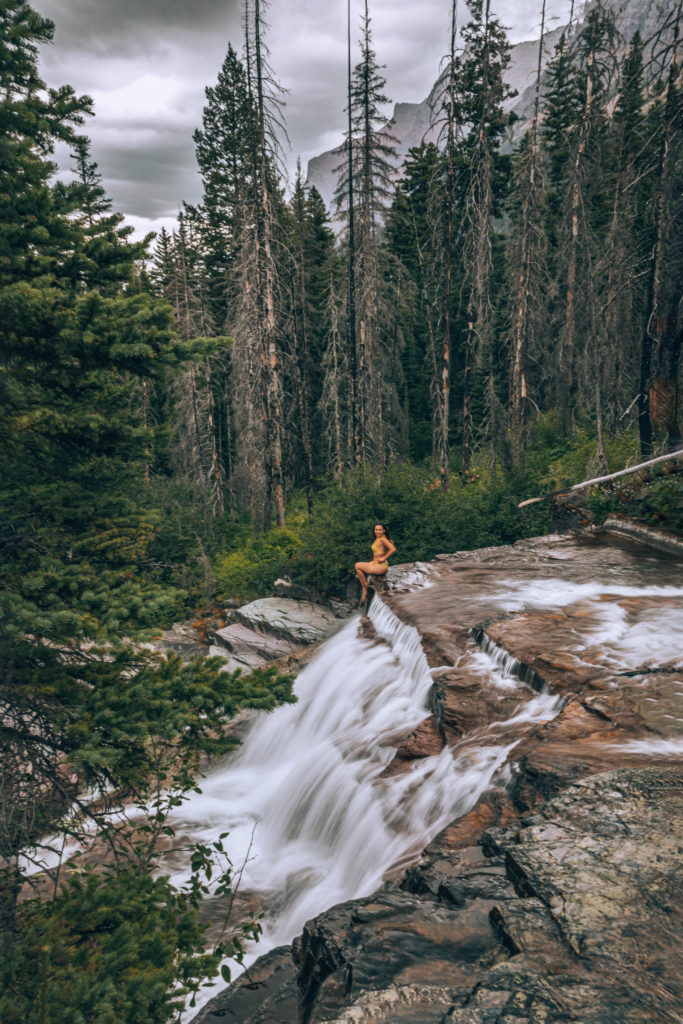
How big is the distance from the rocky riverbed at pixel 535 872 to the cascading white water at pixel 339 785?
28cm

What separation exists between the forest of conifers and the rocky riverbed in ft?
4.29

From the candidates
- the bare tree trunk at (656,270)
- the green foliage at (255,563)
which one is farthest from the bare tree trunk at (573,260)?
the green foliage at (255,563)

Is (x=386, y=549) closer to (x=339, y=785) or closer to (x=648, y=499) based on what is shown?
(x=339, y=785)

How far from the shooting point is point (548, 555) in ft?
36.5

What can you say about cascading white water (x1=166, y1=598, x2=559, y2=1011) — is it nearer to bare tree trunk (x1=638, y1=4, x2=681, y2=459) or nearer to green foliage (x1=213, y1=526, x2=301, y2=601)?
green foliage (x1=213, y1=526, x2=301, y2=601)

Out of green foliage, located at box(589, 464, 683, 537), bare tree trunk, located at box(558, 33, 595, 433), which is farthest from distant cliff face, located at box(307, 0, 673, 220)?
green foliage, located at box(589, 464, 683, 537)

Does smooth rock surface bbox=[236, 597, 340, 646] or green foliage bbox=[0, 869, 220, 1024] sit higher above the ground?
green foliage bbox=[0, 869, 220, 1024]

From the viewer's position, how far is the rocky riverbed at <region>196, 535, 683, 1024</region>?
2.62 m

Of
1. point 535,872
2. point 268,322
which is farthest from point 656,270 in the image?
point 535,872

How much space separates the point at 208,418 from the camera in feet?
86.6

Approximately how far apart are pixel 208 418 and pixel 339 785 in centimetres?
2147

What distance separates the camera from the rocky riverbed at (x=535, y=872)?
103 inches

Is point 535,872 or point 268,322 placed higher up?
point 268,322

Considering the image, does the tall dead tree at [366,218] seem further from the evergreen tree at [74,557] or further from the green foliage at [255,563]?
the evergreen tree at [74,557]
